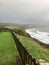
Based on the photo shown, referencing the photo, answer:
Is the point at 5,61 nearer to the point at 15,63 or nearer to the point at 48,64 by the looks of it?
the point at 15,63

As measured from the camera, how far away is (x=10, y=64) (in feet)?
48.5

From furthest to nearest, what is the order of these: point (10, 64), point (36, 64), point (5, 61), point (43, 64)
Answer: point (5, 61) < point (10, 64) < point (43, 64) < point (36, 64)

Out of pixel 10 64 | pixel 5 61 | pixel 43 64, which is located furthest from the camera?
pixel 5 61

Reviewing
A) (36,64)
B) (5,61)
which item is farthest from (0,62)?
(36,64)

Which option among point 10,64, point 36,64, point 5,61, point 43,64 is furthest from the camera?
point 5,61

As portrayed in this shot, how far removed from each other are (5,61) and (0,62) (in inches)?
17.6

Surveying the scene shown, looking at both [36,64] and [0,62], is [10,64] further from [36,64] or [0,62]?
[36,64]

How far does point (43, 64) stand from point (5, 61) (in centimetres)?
769

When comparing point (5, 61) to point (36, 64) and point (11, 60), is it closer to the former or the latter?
point (11, 60)

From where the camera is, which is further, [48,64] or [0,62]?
[0,62]

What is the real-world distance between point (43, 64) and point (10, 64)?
6.63 m

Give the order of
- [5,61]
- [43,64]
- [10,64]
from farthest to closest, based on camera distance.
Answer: [5,61]
[10,64]
[43,64]

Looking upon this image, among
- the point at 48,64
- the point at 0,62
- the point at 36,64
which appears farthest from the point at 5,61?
the point at 36,64

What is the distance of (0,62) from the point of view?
15461 mm
